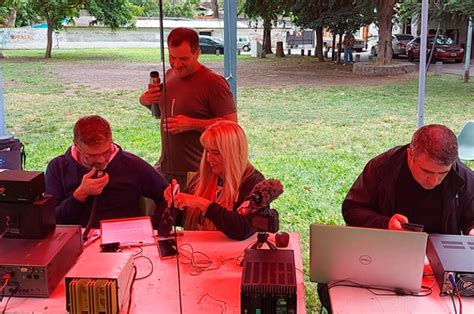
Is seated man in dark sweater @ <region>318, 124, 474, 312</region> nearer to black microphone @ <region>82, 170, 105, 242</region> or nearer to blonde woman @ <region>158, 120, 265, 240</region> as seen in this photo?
blonde woman @ <region>158, 120, 265, 240</region>

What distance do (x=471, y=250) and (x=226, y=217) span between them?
2.94 feet

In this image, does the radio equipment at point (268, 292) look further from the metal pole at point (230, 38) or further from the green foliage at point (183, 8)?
the metal pole at point (230, 38)

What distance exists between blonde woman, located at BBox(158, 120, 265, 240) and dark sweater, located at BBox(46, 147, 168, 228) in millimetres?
197

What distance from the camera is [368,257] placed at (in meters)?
1.60

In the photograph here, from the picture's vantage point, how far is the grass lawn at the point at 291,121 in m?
4.98

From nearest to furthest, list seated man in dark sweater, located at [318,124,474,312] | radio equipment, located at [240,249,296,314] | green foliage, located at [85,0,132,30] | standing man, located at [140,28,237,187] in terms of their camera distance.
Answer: radio equipment, located at [240,249,296,314], seated man in dark sweater, located at [318,124,474,312], standing man, located at [140,28,237,187], green foliage, located at [85,0,132,30]

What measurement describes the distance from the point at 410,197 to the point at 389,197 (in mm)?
82

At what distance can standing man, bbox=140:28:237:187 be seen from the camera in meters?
2.88

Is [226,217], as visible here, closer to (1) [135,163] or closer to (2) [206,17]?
(1) [135,163]

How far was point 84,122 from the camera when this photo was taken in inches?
89.4

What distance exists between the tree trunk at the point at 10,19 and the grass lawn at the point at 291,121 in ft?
4.38


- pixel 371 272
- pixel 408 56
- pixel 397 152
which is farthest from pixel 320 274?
pixel 408 56

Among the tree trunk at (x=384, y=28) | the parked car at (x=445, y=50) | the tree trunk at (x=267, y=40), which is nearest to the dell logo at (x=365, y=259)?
the tree trunk at (x=384, y=28)

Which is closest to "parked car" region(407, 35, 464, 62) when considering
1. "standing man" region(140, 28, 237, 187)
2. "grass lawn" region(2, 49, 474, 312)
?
"grass lawn" region(2, 49, 474, 312)
